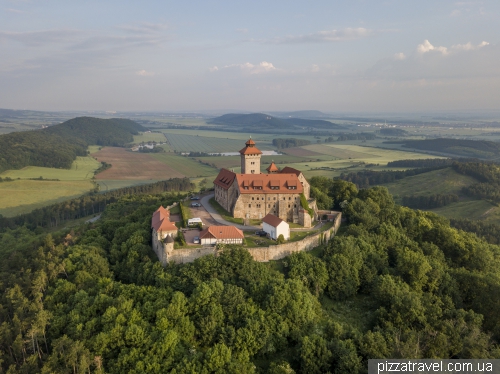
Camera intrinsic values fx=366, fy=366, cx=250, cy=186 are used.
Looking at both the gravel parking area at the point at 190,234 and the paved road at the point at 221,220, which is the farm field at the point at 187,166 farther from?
the gravel parking area at the point at 190,234

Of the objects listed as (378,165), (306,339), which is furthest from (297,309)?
(378,165)

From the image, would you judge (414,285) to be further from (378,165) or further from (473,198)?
(378,165)

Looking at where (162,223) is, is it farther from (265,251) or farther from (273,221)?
(273,221)

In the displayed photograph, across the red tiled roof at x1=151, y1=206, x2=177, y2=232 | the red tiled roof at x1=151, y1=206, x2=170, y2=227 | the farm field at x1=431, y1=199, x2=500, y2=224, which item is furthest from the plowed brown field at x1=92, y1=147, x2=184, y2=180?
the farm field at x1=431, y1=199, x2=500, y2=224

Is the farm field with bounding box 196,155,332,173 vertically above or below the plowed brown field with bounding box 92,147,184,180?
above

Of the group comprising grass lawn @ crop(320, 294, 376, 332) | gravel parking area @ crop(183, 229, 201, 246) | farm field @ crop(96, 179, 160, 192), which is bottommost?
grass lawn @ crop(320, 294, 376, 332)

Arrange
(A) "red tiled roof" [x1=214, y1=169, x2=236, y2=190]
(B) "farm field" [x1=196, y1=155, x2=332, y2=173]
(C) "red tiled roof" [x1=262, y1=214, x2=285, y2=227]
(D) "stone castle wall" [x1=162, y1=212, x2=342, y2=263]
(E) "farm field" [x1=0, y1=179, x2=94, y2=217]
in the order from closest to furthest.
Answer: (D) "stone castle wall" [x1=162, y1=212, x2=342, y2=263], (C) "red tiled roof" [x1=262, y1=214, x2=285, y2=227], (A) "red tiled roof" [x1=214, y1=169, x2=236, y2=190], (E) "farm field" [x1=0, y1=179, x2=94, y2=217], (B) "farm field" [x1=196, y1=155, x2=332, y2=173]

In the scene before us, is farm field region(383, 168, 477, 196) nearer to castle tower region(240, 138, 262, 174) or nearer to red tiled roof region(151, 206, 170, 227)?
castle tower region(240, 138, 262, 174)

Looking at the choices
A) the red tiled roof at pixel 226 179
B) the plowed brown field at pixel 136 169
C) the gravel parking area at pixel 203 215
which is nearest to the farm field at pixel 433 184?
the red tiled roof at pixel 226 179
